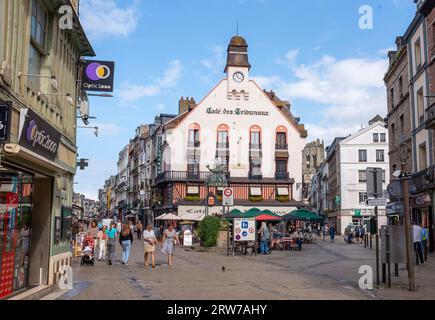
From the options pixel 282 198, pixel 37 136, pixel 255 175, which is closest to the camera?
pixel 37 136

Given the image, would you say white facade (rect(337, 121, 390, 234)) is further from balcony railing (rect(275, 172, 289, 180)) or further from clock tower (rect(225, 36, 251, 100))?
clock tower (rect(225, 36, 251, 100))

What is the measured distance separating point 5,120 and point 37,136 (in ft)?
6.24

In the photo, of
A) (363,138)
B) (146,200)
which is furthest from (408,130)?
(146,200)

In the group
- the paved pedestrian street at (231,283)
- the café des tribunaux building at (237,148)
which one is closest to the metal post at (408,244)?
the paved pedestrian street at (231,283)

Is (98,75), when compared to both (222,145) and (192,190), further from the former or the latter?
(222,145)

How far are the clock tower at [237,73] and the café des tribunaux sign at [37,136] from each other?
42.6 m

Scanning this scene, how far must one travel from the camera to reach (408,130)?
30875 mm

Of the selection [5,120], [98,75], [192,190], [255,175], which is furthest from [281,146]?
[5,120]

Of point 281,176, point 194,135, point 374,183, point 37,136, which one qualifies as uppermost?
point 194,135

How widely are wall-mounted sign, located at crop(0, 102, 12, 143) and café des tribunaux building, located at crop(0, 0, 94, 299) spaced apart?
15 mm

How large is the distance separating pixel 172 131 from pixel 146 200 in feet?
69.6

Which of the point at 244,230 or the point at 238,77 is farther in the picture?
the point at 238,77

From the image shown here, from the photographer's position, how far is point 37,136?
1035 cm
